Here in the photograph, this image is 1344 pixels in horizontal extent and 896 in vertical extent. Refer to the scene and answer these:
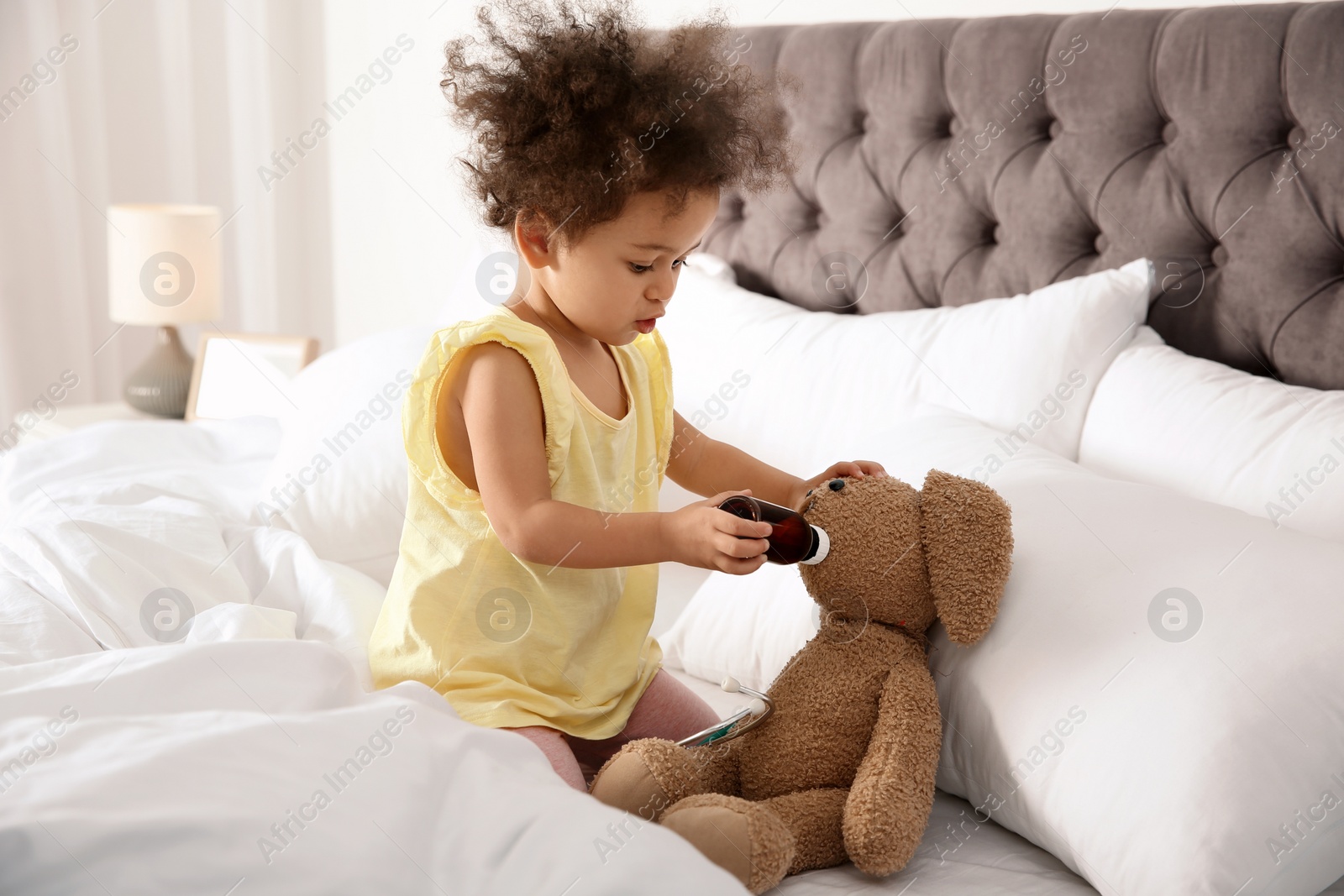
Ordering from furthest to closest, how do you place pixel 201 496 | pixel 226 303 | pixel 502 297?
1. pixel 226 303
2. pixel 502 297
3. pixel 201 496

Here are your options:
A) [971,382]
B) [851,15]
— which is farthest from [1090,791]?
[851,15]

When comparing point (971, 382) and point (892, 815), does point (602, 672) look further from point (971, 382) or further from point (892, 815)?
point (971, 382)

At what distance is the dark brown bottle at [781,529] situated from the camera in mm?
870

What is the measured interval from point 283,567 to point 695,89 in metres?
0.78

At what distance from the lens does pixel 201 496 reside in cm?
156

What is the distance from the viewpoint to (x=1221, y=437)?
3.76 feet

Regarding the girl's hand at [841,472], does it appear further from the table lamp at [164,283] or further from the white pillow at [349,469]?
the table lamp at [164,283]

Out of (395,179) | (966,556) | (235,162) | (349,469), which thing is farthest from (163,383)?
(966,556)

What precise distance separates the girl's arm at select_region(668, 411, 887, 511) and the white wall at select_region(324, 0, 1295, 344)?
1.40 meters

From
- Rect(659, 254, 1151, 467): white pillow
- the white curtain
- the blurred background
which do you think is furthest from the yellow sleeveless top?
the white curtain

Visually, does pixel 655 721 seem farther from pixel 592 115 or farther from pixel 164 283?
pixel 164 283

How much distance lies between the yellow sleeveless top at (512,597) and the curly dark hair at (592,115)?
124 millimetres

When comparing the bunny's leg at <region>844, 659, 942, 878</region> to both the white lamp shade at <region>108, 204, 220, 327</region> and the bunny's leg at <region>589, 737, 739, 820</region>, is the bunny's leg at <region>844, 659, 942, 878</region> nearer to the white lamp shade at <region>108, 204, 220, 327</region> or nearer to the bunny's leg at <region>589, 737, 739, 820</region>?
the bunny's leg at <region>589, 737, 739, 820</region>

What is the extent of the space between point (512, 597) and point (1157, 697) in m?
0.56
